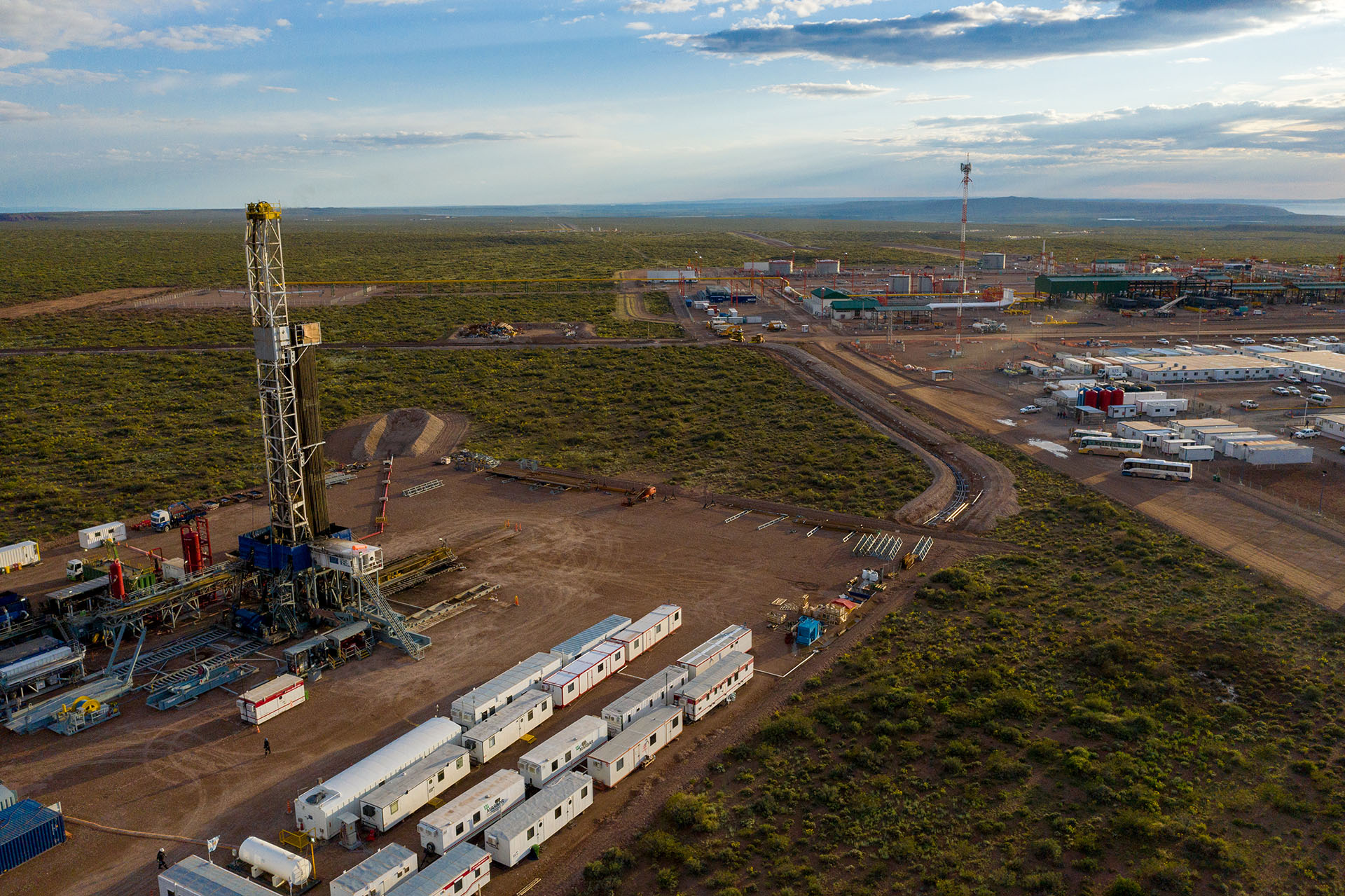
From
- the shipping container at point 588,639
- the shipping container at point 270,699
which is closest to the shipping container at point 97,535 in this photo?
the shipping container at point 270,699

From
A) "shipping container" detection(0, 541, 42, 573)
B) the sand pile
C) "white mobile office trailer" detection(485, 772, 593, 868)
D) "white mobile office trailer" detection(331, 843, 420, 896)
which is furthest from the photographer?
the sand pile

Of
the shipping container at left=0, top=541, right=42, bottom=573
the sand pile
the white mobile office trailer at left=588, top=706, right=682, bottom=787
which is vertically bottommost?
the white mobile office trailer at left=588, top=706, right=682, bottom=787

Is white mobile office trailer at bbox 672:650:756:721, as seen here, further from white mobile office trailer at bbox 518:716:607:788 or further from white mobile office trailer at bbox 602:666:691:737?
Result: white mobile office trailer at bbox 518:716:607:788

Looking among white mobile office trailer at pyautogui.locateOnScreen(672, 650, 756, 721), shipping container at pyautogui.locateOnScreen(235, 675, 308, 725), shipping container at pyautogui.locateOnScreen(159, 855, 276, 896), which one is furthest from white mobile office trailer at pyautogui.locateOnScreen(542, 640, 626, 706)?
shipping container at pyautogui.locateOnScreen(159, 855, 276, 896)

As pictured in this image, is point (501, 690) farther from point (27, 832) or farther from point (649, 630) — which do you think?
point (27, 832)

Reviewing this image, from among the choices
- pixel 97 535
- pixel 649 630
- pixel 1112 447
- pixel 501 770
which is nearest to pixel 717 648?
pixel 649 630

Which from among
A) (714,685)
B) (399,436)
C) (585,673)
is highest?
(399,436)

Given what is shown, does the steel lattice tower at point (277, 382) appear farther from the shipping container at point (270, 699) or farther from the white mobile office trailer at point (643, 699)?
the white mobile office trailer at point (643, 699)
